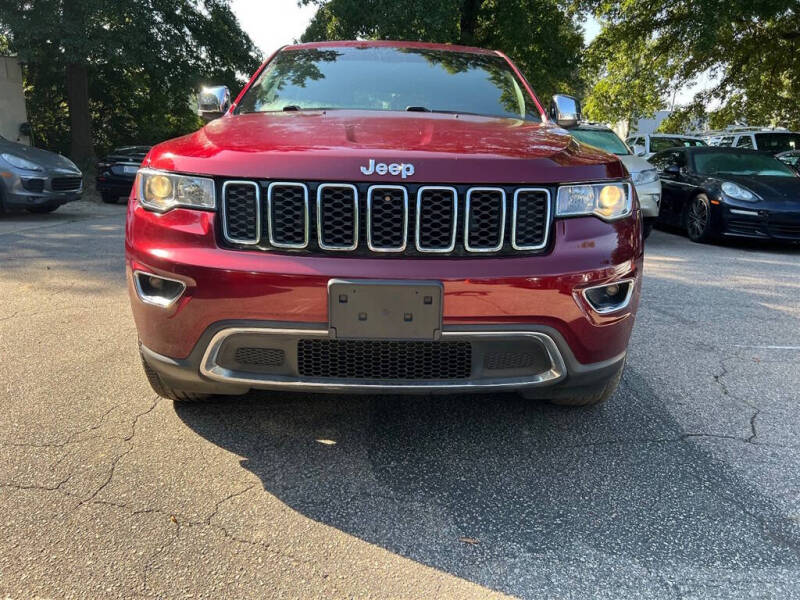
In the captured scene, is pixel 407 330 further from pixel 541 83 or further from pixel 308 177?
pixel 541 83

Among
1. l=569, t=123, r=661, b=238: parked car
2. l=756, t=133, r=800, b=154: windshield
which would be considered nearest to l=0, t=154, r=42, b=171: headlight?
l=569, t=123, r=661, b=238: parked car

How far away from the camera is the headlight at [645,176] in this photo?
861cm

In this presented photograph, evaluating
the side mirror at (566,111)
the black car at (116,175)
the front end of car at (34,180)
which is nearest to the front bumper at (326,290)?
the side mirror at (566,111)

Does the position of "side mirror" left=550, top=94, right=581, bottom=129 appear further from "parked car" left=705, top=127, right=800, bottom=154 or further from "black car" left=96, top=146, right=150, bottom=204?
"parked car" left=705, top=127, right=800, bottom=154

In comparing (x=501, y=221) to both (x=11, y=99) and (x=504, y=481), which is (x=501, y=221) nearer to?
(x=504, y=481)

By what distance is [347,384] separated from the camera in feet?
7.54

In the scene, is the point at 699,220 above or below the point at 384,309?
below

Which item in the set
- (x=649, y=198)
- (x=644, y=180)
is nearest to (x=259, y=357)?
(x=649, y=198)

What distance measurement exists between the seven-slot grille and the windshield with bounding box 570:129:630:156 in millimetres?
7564

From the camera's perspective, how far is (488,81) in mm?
3748

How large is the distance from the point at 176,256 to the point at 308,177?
21.2 inches

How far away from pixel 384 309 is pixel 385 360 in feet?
0.72

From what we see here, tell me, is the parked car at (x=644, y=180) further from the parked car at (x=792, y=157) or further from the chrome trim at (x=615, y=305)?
the chrome trim at (x=615, y=305)

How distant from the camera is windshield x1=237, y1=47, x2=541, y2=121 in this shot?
3.40 meters
